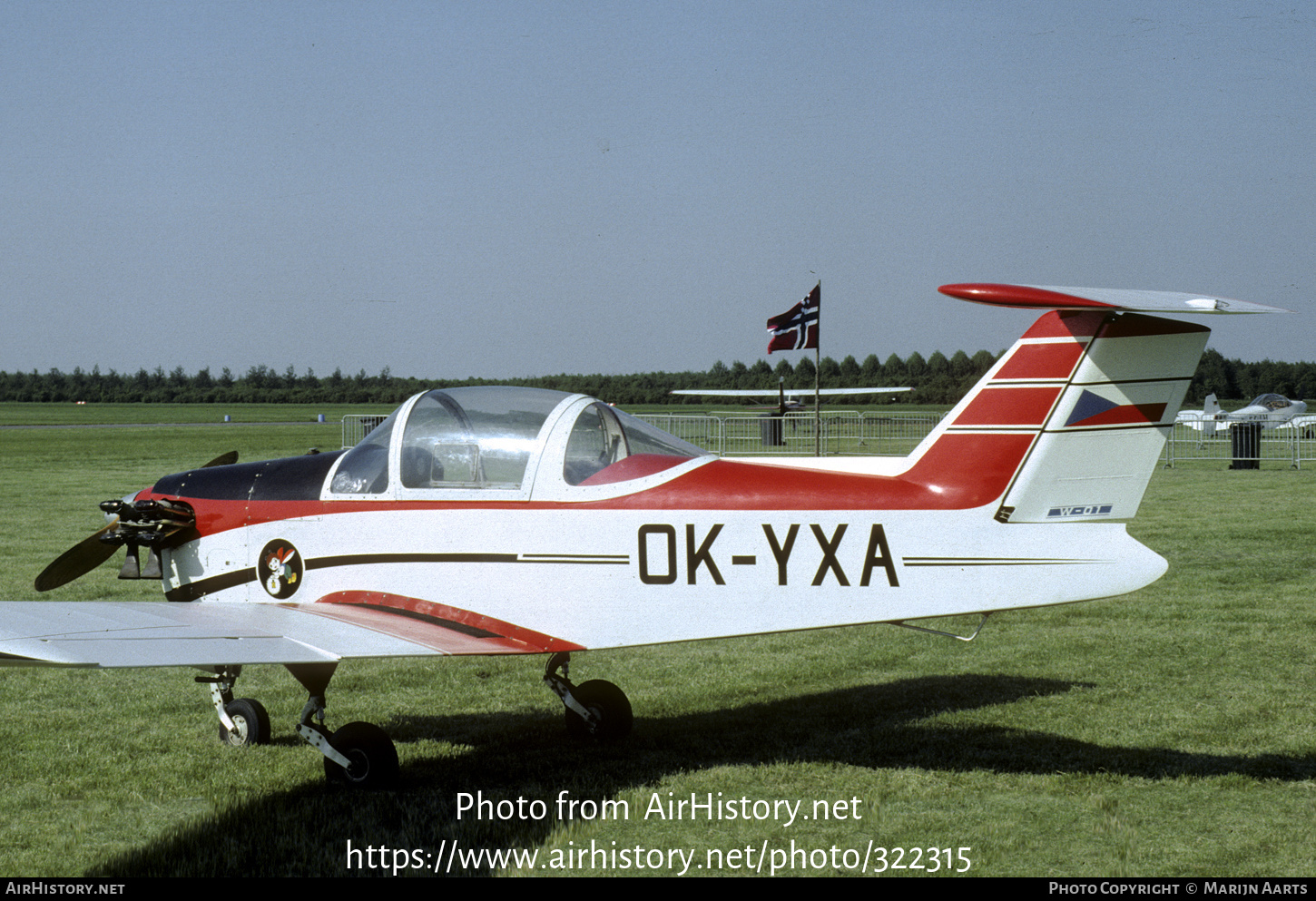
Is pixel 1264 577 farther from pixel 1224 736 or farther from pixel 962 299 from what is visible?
pixel 962 299

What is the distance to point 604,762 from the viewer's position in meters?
5.84

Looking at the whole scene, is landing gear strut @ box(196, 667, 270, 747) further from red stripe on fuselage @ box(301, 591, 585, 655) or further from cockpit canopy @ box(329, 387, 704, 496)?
cockpit canopy @ box(329, 387, 704, 496)

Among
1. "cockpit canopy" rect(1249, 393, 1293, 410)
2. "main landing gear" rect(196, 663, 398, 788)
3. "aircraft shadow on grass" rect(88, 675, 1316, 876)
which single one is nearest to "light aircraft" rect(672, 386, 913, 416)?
"cockpit canopy" rect(1249, 393, 1293, 410)

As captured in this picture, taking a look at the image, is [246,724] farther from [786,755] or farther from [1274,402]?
[1274,402]

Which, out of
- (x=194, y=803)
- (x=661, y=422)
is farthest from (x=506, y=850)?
(x=661, y=422)

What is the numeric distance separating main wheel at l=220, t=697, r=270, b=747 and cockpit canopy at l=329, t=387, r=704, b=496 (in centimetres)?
140

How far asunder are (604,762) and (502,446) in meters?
1.81

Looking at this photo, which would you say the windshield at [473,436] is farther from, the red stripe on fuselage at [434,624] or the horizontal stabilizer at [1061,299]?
the horizontal stabilizer at [1061,299]

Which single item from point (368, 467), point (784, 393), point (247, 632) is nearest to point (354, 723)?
→ point (247, 632)

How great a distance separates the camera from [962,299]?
4523 mm

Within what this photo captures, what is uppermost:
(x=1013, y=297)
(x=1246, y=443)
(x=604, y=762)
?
(x=1013, y=297)

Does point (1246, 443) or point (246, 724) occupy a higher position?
point (1246, 443)

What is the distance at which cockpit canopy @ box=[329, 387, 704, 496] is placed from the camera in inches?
211

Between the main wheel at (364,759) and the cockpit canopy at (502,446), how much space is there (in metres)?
1.23
